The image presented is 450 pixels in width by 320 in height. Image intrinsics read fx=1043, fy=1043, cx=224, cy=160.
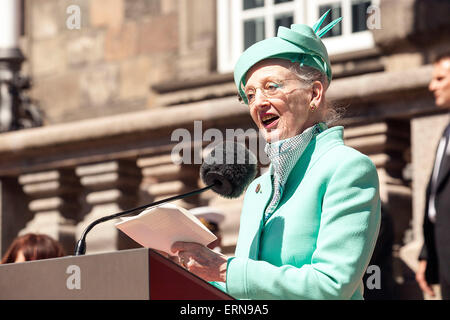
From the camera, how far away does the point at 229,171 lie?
277 cm

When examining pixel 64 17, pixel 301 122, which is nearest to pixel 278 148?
pixel 301 122

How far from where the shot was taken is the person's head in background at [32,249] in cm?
475

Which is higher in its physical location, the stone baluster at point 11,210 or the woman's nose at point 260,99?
the woman's nose at point 260,99

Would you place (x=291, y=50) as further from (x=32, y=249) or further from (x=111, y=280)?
(x=32, y=249)

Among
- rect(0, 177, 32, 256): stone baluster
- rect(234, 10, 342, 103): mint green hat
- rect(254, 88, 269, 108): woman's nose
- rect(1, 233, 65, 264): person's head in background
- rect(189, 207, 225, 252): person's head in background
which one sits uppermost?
rect(234, 10, 342, 103): mint green hat

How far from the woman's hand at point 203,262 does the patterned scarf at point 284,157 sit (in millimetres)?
210

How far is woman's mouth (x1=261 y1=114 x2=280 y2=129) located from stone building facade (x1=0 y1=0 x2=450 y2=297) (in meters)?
2.57

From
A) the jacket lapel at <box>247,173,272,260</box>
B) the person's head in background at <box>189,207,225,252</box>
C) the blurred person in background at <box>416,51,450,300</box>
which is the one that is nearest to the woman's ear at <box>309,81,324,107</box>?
the jacket lapel at <box>247,173,272,260</box>

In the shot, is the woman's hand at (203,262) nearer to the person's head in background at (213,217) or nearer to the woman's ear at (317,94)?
the woman's ear at (317,94)

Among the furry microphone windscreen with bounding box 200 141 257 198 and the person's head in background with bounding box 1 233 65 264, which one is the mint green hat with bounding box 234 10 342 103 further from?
the person's head in background with bounding box 1 233 65 264

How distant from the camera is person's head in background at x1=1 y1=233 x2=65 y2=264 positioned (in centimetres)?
475

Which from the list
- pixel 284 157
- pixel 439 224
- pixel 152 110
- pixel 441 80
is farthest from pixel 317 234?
pixel 152 110

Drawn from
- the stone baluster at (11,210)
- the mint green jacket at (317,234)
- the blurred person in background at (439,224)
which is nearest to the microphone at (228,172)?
the mint green jacket at (317,234)
